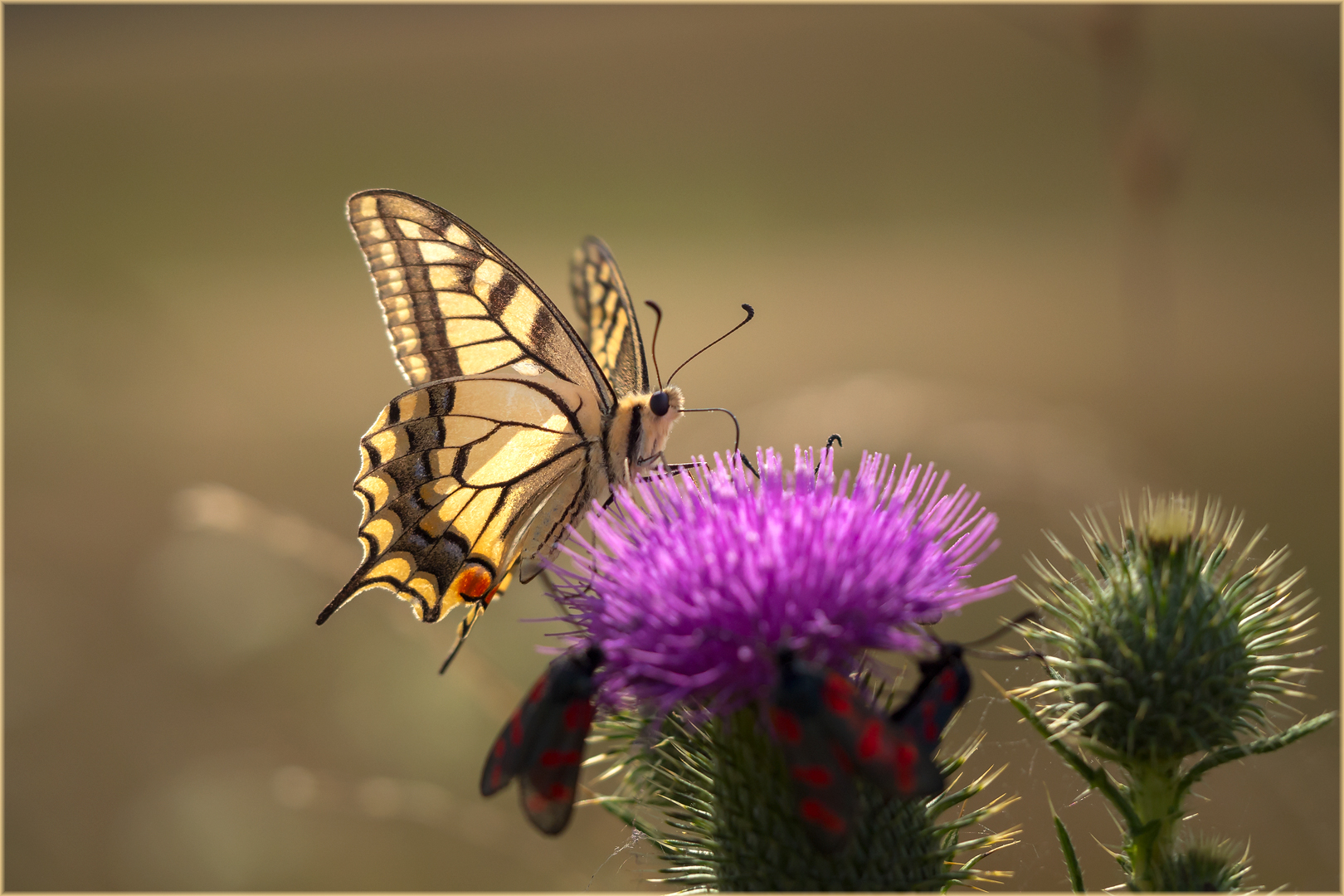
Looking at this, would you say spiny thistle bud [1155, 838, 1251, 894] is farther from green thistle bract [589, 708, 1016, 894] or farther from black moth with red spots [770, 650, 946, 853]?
black moth with red spots [770, 650, 946, 853]

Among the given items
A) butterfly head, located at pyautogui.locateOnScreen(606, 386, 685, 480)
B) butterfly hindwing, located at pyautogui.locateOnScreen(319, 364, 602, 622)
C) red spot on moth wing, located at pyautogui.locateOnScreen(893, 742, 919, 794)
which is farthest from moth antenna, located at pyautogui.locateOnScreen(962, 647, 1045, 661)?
butterfly hindwing, located at pyautogui.locateOnScreen(319, 364, 602, 622)

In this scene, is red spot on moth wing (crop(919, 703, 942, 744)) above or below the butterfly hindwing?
below

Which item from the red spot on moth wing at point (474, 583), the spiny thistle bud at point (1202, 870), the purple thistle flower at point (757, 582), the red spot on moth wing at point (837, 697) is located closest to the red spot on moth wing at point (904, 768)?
the red spot on moth wing at point (837, 697)

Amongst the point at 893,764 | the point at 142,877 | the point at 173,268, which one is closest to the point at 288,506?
the point at 142,877

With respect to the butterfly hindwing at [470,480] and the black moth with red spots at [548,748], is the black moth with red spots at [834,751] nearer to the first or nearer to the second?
the black moth with red spots at [548,748]

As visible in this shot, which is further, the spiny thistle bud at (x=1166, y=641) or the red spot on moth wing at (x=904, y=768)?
the spiny thistle bud at (x=1166, y=641)

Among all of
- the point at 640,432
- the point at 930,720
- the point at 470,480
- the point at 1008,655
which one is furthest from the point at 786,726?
the point at 470,480

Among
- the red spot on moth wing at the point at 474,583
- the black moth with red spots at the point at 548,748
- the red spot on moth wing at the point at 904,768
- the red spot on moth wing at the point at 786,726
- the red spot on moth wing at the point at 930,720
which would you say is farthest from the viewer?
the red spot on moth wing at the point at 474,583

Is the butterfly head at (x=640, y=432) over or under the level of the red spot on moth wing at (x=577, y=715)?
over
